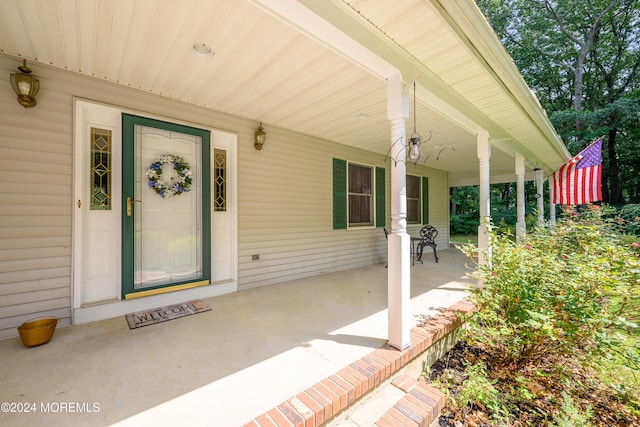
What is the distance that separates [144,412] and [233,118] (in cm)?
336

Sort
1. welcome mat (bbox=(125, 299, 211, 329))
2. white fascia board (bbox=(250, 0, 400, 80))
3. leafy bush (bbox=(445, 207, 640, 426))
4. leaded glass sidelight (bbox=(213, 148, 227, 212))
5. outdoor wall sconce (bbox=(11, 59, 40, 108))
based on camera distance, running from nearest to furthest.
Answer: white fascia board (bbox=(250, 0, 400, 80)) → leafy bush (bbox=(445, 207, 640, 426)) → outdoor wall sconce (bbox=(11, 59, 40, 108)) → welcome mat (bbox=(125, 299, 211, 329)) → leaded glass sidelight (bbox=(213, 148, 227, 212))

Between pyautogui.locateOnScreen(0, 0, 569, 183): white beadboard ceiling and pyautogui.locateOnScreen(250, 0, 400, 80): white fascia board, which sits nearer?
pyautogui.locateOnScreen(250, 0, 400, 80): white fascia board

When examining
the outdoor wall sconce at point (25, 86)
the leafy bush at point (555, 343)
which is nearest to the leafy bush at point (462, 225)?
the leafy bush at point (555, 343)

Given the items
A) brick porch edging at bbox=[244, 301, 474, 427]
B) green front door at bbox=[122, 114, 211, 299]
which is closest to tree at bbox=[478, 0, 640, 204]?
brick porch edging at bbox=[244, 301, 474, 427]

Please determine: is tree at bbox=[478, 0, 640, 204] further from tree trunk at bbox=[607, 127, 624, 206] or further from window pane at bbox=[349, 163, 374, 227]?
window pane at bbox=[349, 163, 374, 227]

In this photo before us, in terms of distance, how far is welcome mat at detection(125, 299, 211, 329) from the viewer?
266 cm

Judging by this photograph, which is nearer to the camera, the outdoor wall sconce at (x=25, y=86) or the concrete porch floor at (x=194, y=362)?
the concrete porch floor at (x=194, y=362)

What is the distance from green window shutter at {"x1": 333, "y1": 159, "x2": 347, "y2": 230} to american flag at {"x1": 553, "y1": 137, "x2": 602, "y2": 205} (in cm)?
540

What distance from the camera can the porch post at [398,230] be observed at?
214cm

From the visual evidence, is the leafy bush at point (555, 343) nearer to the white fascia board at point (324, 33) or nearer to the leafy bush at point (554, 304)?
the leafy bush at point (554, 304)

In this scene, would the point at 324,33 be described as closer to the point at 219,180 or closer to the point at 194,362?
the point at 219,180

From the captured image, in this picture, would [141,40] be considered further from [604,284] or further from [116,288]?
[604,284]

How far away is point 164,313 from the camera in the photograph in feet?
9.43

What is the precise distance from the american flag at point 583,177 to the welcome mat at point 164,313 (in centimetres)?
793
